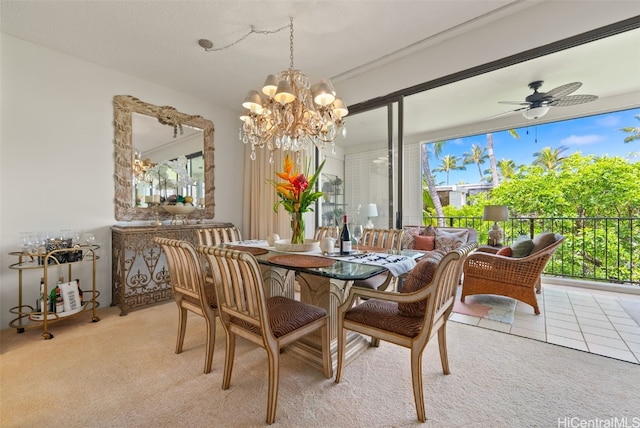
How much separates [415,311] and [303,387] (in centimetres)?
84

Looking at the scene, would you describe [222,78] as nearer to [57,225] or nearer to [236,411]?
[57,225]

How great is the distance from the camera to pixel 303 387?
5.19 feet

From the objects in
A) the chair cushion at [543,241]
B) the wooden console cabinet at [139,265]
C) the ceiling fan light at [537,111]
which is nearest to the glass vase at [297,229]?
the wooden console cabinet at [139,265]

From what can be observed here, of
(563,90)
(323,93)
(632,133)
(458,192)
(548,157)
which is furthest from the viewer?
(458,192)

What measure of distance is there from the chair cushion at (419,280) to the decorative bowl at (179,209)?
3126 millimetres

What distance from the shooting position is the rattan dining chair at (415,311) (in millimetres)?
1298

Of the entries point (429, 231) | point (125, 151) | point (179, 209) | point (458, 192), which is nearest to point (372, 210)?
point (429, 231)

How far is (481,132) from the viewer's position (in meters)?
5.05

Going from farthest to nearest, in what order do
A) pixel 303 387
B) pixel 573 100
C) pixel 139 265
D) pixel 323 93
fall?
Answer: pixel 573 100 < pixel 139 265 < pixel 323 93 < pixel 303 387

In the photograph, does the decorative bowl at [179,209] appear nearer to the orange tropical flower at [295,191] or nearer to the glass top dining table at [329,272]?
the glass top dining table at [329,272]

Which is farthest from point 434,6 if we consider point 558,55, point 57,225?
point 57,225

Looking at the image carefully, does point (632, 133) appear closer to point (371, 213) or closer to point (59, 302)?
point (371, 213)

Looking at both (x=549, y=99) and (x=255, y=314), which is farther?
(x=549, y=99)

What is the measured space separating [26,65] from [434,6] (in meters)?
3.92
